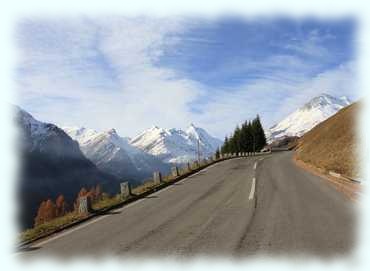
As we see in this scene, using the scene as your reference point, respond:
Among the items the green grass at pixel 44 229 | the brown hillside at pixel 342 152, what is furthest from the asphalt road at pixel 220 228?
the brown hillside at pixel 342 152

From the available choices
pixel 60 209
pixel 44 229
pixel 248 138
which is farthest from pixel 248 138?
pixel 44 229

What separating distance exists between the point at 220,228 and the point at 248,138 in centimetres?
11285

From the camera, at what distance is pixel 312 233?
35.8ft

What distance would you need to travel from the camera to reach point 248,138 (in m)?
124

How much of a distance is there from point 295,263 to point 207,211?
659cm

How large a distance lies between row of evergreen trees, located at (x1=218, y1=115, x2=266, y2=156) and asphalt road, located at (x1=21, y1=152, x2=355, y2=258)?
104m

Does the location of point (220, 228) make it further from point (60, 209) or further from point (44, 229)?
point (60, 209)

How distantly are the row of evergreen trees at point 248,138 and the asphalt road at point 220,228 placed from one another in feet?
341

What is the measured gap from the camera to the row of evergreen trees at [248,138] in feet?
402

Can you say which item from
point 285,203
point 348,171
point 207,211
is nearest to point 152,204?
point 207,211

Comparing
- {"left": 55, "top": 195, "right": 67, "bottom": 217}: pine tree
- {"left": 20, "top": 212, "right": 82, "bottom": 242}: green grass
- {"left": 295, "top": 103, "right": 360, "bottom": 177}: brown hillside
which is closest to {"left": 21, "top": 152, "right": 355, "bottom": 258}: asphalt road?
{"left": 20, "top": 212, "right": 82, "bottom": 242}: green grass

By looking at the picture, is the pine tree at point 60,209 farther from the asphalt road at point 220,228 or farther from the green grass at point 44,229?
the asphalt road at point 220,228

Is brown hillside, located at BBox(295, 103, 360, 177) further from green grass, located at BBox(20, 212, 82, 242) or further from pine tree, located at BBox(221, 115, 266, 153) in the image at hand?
pine tree, located at BBox(221, 115, 266, 153)

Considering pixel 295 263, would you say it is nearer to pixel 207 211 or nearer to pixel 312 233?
pixel 312 233
